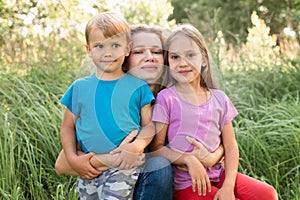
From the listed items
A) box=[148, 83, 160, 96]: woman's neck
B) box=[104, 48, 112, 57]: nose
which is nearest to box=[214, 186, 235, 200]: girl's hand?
box=[148, 83, 160, 96]: woman's neck

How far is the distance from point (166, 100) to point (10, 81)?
6.55 feet

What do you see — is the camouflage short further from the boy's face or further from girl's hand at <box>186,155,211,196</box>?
the boy's face

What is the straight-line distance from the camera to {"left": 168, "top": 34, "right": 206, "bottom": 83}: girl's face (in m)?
2.64

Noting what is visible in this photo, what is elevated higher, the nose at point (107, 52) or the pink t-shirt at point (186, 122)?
the nose at point (107, 52)

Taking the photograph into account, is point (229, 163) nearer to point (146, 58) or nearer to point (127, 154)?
point (127, 154)

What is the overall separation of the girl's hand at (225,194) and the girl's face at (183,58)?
1.89 feet

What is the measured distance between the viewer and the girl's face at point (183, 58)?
2.64 meters

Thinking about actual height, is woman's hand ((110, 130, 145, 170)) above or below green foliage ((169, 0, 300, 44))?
above

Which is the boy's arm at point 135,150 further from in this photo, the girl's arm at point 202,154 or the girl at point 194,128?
the girl's arm at point 202,154

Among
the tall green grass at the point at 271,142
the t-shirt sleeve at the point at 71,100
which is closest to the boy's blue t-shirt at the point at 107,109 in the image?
the t-shirt sleeve at the point at 71,100

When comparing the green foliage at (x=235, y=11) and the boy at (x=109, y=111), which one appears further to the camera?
the green foliage at (x=235, y=11)

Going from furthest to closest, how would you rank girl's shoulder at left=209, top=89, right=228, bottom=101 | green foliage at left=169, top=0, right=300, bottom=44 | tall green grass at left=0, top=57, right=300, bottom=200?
green foliage at left=169, top=0, right=300, bottom=44, tall green grass at left=0, top=57, right=300, bottom=200, girl's shoulder at left=209, top=89, right=228, bottom=101

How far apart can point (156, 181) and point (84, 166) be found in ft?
1.18

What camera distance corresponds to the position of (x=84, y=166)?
2.50 meters
